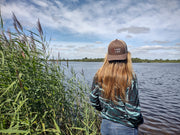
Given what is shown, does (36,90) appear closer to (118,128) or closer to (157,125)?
(118,128)

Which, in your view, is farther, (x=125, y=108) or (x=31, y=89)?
(x=31, y=89)

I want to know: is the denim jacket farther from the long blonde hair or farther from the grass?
the grass

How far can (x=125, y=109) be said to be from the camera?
177cm

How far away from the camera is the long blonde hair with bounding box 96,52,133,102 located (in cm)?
173

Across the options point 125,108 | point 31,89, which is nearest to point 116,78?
point 125,108

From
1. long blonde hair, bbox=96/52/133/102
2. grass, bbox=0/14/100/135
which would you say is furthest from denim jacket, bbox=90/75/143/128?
grass, bbox=0/14/100/135

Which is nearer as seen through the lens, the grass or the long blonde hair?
the long blonde hair

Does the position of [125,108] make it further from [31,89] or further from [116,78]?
[31,89]

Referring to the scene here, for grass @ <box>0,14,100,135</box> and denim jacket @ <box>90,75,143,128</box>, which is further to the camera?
grass @ <box>0,14,100,135</box>

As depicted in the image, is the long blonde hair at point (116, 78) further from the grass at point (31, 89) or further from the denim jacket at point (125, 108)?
the grass at point (31, 89)

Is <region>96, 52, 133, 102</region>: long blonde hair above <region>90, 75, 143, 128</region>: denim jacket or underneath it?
above

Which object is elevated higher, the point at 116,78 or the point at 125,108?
the point at 116,78

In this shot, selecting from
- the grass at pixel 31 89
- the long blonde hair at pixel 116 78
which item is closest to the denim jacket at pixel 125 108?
the long blonde hair at pixel 116 78

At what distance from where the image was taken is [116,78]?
5.82ft
